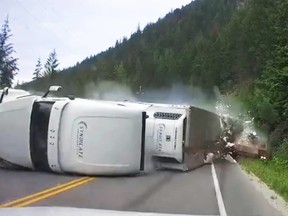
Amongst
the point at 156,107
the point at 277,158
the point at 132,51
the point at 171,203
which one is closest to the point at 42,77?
the point at 277,158

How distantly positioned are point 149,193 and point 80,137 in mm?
2362

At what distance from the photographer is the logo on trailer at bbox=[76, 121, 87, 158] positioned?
40.9ft

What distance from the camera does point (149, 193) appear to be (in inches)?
435

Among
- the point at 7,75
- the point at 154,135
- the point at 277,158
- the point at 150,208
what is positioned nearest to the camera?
the point at 150,208

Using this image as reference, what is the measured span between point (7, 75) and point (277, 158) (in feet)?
48.9

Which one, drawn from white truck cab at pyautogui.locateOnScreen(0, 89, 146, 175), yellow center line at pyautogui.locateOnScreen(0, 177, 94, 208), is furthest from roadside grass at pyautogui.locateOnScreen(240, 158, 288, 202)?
yellow center line at pyautogui.locateOnScreen(0, 177, 94, 208)

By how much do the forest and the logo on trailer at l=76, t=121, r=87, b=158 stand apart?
28.5ft

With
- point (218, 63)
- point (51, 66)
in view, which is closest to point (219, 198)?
point (51, 66)

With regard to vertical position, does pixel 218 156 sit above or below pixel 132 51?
below

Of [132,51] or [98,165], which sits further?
[132,51]

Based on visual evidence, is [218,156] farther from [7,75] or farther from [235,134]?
[7,75]

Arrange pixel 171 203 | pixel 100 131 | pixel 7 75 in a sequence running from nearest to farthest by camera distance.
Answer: pixel 171 203, pixel 100 131, pixel 7 75

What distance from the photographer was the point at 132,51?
109500mm

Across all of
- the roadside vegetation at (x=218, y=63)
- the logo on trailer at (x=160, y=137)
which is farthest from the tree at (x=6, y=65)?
the logo on trailer at (x=160, y=137)
